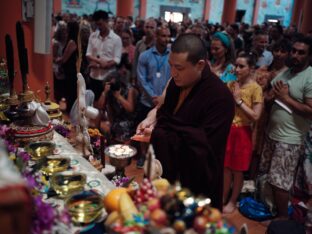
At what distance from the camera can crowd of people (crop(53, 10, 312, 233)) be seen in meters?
1.66

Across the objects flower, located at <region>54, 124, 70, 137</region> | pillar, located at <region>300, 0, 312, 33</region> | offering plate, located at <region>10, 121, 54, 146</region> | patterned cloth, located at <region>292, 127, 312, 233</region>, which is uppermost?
pillar, located at <region>300, 0, 312, 33</region>

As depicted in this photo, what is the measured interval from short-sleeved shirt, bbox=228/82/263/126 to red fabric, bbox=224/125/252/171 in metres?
0.06

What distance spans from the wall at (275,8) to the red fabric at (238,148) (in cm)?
1686

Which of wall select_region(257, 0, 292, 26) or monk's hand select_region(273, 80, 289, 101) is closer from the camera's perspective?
monk's hand select_region(273, 80, 289, 101)

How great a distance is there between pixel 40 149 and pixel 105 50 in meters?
2.87


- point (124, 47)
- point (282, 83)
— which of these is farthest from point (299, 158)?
point (124, 47)

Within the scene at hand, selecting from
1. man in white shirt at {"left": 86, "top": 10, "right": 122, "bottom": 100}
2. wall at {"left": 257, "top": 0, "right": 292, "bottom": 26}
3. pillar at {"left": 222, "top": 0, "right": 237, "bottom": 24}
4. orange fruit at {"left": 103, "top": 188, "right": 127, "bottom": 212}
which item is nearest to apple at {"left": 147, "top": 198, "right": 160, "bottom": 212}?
orange fruit at {"left": 103, "top": 188, "right": 127, "bottom": 212}

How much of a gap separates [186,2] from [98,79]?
13.7 m

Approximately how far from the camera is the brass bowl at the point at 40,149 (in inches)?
66.1

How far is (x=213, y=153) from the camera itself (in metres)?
1.64

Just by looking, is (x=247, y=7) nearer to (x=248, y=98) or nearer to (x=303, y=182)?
(x=248, y=98)

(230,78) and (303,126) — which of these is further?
(230,78)

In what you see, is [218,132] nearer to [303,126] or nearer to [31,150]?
[31,150]

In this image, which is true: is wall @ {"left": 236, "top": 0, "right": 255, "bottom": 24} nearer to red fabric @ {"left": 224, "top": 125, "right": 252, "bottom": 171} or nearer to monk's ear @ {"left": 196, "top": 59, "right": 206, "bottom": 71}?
red fabric @ {"left": 224, "top": 125, "right": 252, "bottom": 171}
